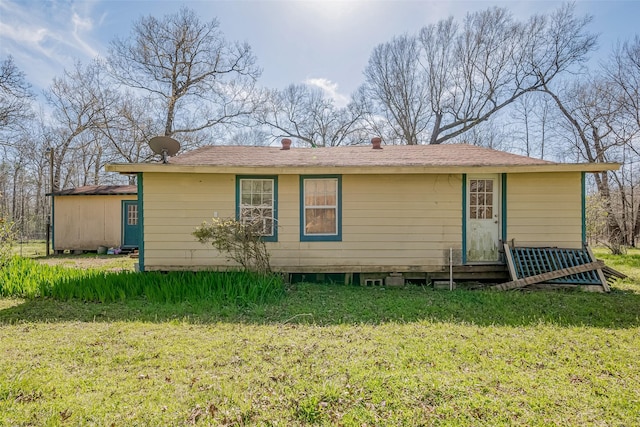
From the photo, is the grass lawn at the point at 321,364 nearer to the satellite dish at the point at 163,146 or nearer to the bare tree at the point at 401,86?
the satellite dish at the point at 163,146

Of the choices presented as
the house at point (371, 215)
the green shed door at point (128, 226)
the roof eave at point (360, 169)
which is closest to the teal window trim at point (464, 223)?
the house at point (371, 215)

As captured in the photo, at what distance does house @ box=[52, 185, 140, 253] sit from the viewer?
12.7 meters

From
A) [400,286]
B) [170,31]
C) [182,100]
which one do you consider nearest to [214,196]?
[400,286]

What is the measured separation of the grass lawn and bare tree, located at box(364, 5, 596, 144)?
61.1ft

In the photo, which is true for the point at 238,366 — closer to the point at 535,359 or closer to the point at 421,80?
the point at 535,359

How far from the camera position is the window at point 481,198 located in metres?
6.88

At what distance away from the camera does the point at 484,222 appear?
6859 millimetres

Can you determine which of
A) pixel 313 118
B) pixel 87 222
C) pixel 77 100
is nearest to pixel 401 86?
pixel 313 118

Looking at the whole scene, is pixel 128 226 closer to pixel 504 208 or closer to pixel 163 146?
pixel 163 146

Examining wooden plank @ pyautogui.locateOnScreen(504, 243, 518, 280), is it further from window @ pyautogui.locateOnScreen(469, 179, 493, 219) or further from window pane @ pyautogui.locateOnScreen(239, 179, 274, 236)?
window pane @ pyautogui.locateOnScreen(239, 179, 274, 236)

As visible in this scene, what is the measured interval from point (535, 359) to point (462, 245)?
371 centimetres

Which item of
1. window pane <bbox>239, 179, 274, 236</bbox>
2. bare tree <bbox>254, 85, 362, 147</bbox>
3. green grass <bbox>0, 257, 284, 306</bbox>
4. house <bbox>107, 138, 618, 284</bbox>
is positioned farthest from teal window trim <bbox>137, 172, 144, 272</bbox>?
bare tree <bbox>254, 85, 362, 147</bbox>

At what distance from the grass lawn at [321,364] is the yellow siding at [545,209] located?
1.87 metres

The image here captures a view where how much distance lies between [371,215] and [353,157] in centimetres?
→ 155
